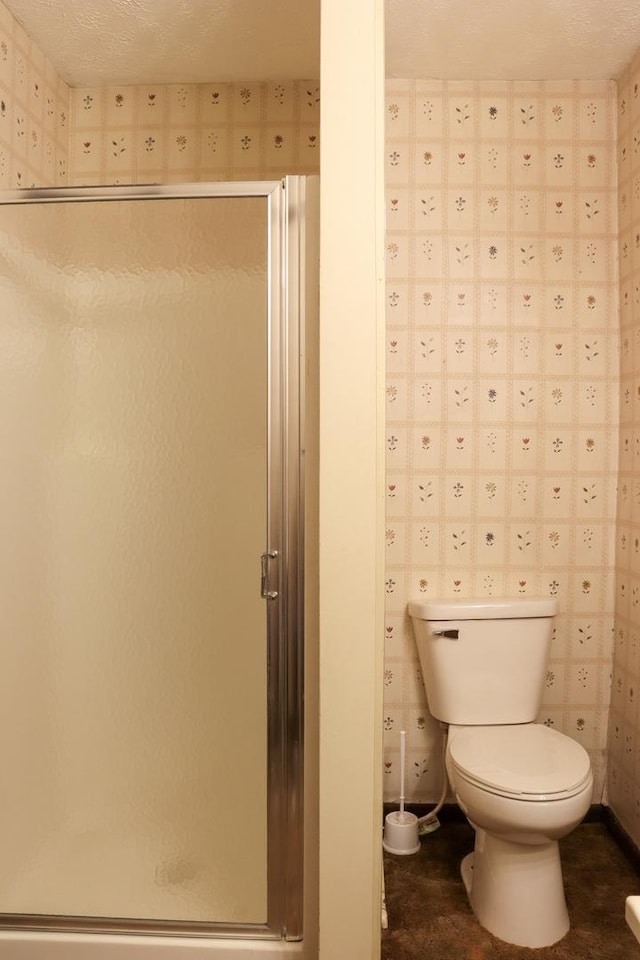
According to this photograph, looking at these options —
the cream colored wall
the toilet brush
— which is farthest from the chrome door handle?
the toilet brush

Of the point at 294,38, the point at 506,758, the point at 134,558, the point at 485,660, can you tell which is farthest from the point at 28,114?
the point at 506,758

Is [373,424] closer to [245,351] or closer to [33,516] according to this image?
[245,351]

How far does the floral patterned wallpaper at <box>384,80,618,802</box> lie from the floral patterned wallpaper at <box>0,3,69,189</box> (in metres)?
1.04

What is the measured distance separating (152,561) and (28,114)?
4.49 ft

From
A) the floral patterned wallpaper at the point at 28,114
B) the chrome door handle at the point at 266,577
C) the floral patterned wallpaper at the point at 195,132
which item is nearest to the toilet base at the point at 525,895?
the chrome door handle at the point at 266,577

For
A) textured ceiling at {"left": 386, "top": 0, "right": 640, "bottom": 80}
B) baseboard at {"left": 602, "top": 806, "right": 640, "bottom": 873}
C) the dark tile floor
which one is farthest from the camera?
baseboard at {"left": 602, "top": 806, "right": 640, "bottom": 873}

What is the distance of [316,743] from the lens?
4.77 feet

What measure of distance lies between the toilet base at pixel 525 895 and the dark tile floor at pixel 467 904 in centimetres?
2

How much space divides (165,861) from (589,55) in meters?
2.48

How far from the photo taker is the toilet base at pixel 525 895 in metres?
1.62

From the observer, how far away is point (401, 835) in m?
1.99

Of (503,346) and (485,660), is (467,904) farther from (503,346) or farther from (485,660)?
(503,346)

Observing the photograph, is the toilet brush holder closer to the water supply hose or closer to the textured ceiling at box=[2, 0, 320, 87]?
the water supply hose

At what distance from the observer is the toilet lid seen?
1.56 metres
